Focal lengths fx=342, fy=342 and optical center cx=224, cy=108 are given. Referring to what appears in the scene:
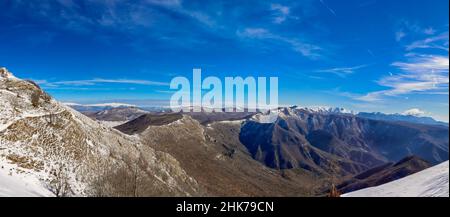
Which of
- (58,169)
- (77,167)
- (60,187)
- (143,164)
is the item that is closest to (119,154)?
(143,164)

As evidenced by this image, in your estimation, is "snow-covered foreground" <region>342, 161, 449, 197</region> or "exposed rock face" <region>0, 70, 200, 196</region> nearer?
"snow-covered foreground" <region>342, 161, 449, 197</region>

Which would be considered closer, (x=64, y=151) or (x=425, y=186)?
(x=425, y=186)

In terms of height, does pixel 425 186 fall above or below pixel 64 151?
above

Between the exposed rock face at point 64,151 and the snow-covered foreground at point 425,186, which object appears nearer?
the snow-covered foreground at point 425,186
